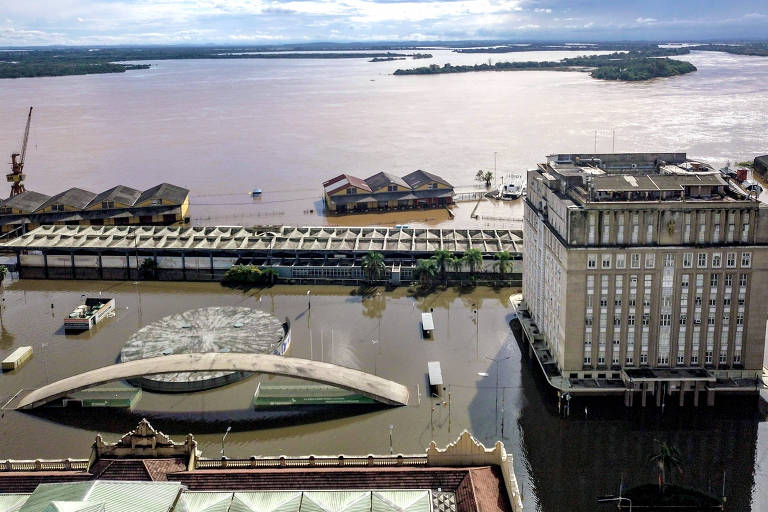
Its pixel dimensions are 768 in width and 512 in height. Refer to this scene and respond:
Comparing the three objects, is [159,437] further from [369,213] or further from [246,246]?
[369,213]

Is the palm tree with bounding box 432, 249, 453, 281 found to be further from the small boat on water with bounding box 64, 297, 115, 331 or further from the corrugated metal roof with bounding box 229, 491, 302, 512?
the corrugated metal roof with bounding box 229, 491, 302, 512

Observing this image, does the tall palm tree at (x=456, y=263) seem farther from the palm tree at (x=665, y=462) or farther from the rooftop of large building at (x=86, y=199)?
the rooftop of large building at (x=86, y=199)

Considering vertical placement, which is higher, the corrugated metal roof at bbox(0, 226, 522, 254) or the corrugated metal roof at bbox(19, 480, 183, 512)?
the corrugated metal roof at bbox(19, 480, 183, 512)

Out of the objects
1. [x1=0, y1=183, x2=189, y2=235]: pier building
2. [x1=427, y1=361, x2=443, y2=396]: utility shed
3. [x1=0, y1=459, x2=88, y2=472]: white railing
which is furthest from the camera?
[x1=0, y1=183, x2=189, y2=235]: pier building

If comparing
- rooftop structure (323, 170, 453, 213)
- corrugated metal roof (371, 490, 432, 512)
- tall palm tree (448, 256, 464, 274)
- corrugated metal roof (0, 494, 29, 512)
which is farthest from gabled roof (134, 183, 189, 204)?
corrugated metal roof (371, 490, 432, 512)

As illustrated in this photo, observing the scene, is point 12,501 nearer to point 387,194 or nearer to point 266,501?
point 266,501

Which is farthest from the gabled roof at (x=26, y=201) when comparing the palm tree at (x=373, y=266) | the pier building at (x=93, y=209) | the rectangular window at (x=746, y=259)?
the rectangular window at (x=746, y=259)

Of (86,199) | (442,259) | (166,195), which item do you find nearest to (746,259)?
(442,259)
